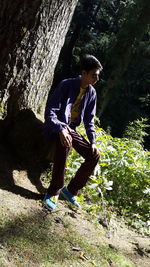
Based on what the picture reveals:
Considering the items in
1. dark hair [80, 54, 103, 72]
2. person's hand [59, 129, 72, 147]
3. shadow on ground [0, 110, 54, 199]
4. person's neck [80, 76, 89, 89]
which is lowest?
shadow on ground [0, 110, 54, 199]

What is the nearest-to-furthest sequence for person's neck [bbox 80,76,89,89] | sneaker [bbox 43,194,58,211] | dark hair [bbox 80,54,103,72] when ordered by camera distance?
sneaker [bbox 43,194,58,211]
dark hair [bbox 80,54,103,72]
person's neck [bbox 80,76,89,89]

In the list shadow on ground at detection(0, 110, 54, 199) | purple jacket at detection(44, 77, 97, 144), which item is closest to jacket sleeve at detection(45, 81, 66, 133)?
purple jacket at detection(44, 77, 97, 144)

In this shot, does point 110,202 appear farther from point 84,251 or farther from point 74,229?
point 84,251

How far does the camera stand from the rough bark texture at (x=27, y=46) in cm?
371

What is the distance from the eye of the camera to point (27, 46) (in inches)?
150

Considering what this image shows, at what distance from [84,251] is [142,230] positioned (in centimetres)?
138

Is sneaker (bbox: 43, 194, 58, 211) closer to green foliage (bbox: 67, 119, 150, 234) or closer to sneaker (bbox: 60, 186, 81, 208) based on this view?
sneaker (bbox: 60, 186, 81, 208)

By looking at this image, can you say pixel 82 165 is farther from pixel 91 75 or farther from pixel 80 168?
pixel 91 75

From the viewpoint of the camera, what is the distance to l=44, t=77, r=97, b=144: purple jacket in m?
3.47

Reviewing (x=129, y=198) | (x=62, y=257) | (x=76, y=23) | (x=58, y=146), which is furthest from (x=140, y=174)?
(x=76, y=23)

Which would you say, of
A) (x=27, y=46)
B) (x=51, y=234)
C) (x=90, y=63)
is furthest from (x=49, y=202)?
(x=27, y=46)

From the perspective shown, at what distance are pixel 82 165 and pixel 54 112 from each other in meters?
0.76

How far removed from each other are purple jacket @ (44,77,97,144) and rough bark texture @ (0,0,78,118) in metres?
0.49

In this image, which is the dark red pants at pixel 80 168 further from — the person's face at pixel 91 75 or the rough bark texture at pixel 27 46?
the rough bark texture at pixel 27 46
